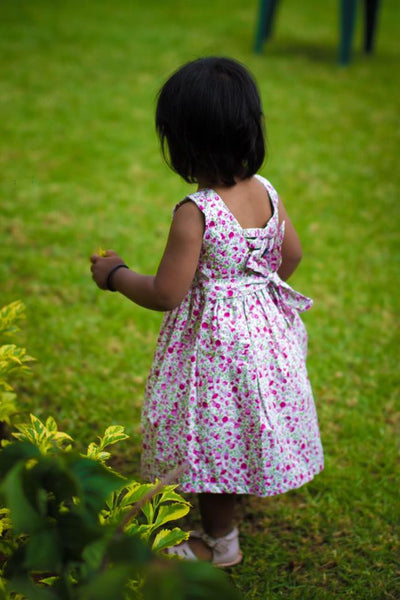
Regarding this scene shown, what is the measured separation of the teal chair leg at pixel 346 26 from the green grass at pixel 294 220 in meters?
0.18

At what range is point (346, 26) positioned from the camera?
705 cm

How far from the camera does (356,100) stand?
20.5 ft

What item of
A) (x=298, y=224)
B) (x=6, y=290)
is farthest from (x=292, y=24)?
(x=6, y=290)

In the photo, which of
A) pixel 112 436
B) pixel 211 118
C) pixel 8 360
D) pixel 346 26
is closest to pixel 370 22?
pixel 346 26

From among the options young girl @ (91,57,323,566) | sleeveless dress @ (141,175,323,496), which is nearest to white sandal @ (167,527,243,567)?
young girl @ (91,57,323,566)

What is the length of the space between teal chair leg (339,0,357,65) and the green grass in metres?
0.18

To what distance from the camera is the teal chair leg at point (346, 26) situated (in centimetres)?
684

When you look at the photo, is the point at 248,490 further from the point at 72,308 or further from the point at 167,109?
the point at 72,308

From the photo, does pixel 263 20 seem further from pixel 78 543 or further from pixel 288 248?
pixel 78 543

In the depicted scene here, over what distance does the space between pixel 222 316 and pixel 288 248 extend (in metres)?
0.32

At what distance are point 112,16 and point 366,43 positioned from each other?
3.47 meters

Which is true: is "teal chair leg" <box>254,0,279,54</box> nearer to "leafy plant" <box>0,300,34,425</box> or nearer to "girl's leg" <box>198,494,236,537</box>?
"leafy plant" <box>0,300,34,425</box>

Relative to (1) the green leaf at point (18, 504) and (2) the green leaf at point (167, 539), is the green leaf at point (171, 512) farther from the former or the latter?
(1) the green leaf at point (18, 504)

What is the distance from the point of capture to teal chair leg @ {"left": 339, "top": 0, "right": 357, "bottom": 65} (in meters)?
6.84
